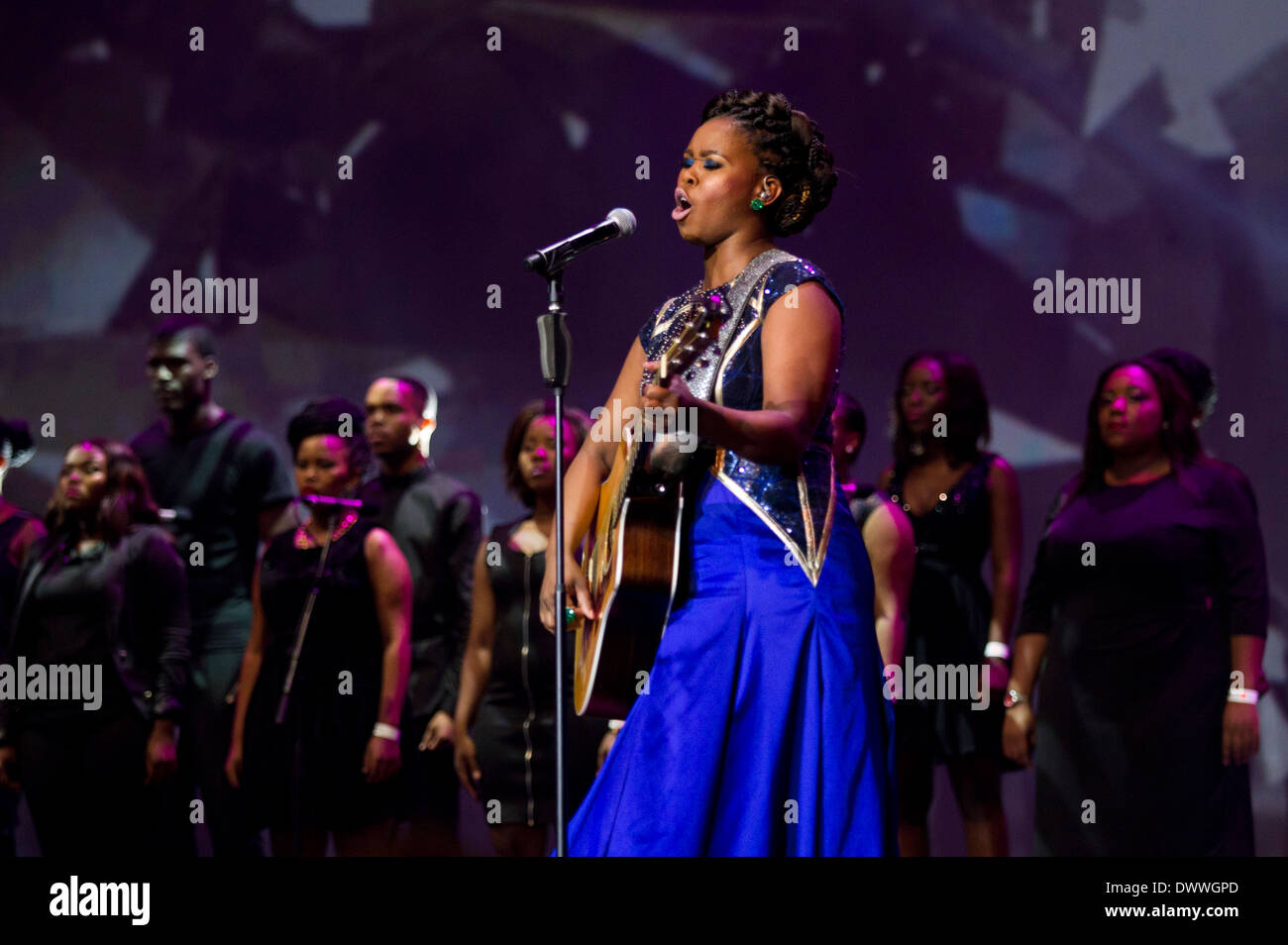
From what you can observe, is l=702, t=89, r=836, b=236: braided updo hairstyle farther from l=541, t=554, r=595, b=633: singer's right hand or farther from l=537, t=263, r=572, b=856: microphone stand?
l=541, t=554, r=595, b=633: singer's right hand

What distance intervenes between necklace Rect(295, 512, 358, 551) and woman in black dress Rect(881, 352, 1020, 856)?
1926 mm

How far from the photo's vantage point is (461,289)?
688cm

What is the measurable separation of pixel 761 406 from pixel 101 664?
338 cm

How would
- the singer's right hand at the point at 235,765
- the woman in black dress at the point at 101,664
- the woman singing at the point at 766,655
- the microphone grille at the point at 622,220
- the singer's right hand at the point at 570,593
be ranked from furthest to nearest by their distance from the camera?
the woman in black dress at the point at 101,664 → the singer's right hand at the point at 235,765 → the microphone grille at the point at 622,220 → the singer's right hand at the point at 570,593 → the woman singing at the point at 766,655

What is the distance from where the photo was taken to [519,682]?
507 centimetres

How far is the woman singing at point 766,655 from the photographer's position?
2.75 metres

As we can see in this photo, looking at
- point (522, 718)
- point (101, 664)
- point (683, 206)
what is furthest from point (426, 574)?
point (683, 206)

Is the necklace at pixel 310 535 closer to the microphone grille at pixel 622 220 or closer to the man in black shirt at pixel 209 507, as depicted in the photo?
the man in black shirt at pixel 209 507

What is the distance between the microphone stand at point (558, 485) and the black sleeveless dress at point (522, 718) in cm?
196

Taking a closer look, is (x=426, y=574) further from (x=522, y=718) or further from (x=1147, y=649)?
(x=1147, y=649)

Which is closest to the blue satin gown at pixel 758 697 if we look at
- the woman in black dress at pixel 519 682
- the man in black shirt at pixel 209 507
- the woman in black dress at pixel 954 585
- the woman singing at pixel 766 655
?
the woman singing at pixel 766 655

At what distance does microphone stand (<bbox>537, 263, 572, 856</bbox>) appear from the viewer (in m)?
2.84
